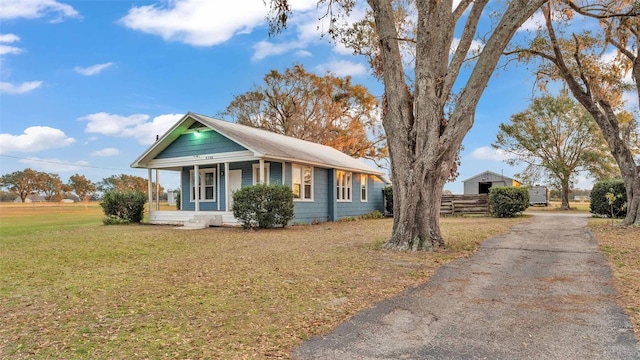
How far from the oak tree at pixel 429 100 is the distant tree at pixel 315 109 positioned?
2436 centimetres

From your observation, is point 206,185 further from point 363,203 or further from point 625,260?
Result: point 625,260

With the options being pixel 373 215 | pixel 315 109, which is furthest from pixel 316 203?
pixel 315 109

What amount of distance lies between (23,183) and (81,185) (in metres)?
7.82

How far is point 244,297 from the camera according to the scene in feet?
16.6

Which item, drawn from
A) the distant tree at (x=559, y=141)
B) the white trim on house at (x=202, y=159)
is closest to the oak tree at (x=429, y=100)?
the white trim on house at (x=202, y=159)

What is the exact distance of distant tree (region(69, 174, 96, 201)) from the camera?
64.9 meters

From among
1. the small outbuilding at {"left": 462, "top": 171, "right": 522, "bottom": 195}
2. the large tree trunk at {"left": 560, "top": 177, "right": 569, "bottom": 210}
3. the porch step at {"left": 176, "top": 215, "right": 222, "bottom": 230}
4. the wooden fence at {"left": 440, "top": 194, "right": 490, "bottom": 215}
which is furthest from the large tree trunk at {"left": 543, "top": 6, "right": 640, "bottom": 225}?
the small outbuilding at {"left": 462, "top": 171, "right": 522, "bottom": 195}

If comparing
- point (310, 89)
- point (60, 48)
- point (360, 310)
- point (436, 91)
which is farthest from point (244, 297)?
point (310, 89)

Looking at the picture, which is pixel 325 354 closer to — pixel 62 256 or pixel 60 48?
pixel 62 256

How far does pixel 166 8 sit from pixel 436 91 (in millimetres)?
9557

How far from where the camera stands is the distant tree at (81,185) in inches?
2557

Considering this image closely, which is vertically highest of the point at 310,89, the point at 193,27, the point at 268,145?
the point at 310,89

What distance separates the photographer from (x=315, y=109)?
34.8 metres

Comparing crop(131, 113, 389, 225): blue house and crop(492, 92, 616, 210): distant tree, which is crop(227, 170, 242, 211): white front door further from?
crop(492, 92, 616, 210): distant tree
